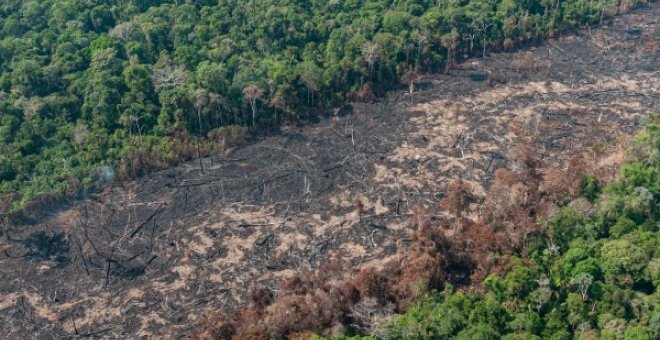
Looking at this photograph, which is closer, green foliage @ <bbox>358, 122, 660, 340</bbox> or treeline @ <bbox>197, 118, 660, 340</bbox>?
green foliage @ <bbox>358, 122, 660, 340</bbox>

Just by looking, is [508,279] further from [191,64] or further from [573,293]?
[191,64]

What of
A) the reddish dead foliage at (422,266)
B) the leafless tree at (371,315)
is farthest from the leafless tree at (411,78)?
the leafless tree at (371,315)

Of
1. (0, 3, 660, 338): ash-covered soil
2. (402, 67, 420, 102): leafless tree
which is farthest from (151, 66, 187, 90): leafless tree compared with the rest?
(402, 67, 420, 102): leafless tree

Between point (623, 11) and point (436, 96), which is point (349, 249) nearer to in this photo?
point (436, 96)

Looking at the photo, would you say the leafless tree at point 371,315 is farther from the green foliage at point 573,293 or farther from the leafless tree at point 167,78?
the leafless tree at point 167,78

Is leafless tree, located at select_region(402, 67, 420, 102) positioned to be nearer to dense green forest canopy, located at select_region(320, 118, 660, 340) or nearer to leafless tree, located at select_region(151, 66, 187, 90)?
leafless tree, located at select_region(151, 66, 187, 90)

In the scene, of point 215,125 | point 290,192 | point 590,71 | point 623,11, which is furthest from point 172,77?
point 623,11
